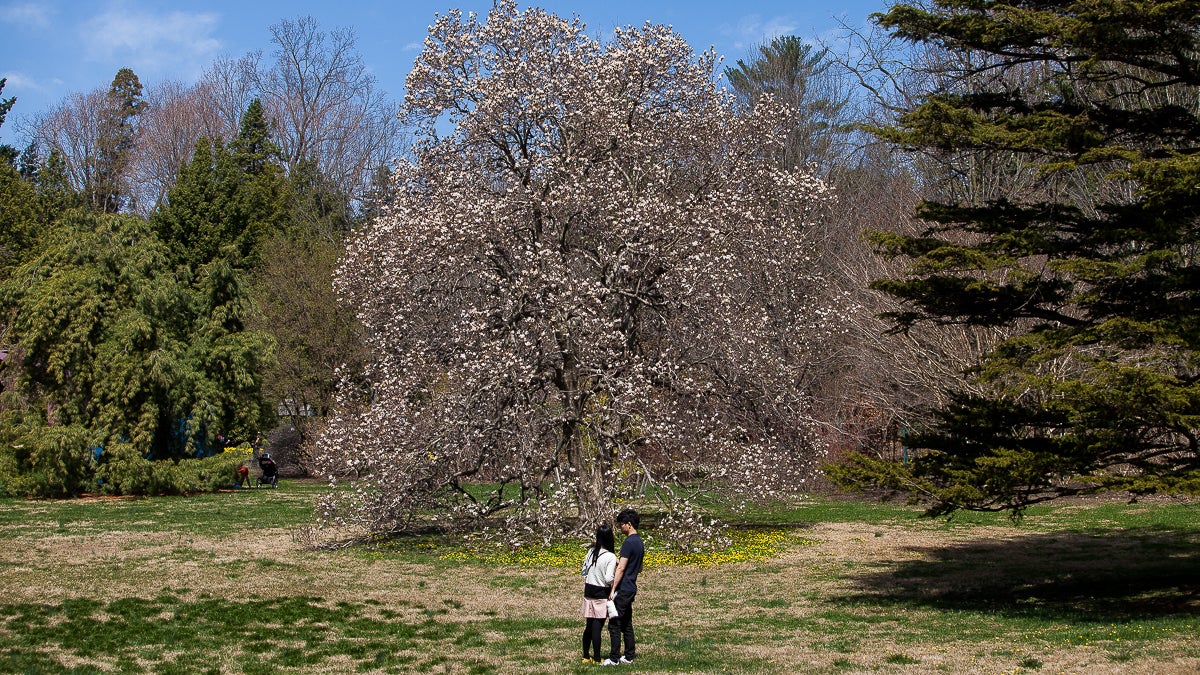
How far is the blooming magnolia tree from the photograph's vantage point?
17.0 meters

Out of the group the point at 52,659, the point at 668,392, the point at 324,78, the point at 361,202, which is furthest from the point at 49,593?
the point at 324,78

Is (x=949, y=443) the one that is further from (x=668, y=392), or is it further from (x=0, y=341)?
(x=0, y=341)

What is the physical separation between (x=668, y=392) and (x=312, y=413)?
80.7 feet

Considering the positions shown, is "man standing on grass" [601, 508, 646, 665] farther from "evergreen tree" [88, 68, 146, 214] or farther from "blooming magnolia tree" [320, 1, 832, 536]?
"evergreen tree" [88, 68, 146, 214]

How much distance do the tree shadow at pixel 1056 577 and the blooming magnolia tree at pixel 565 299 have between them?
127 inches

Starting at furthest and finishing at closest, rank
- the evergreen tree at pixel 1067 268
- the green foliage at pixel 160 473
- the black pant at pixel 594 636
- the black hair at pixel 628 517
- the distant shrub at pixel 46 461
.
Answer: the green foliage at pixel 160 473 < the distant shrub at pixel 46 461 < the evergreen tree at pixel 1067 268 < the black hair at pixel 628 517 < the black pant at pixel 594 636

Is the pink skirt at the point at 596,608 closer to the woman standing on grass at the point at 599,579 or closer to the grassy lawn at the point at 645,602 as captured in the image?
the woman standing on grass at the point at 599,579

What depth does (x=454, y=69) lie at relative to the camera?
19172 millimetres

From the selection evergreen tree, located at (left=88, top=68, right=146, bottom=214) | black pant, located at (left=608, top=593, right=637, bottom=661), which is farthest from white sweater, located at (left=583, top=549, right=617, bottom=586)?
evergreen tree, located at (left=88, top=68, right=146, bottom=214)

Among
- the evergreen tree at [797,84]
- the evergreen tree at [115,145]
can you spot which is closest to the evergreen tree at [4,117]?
the evergreen tree at [115,145]

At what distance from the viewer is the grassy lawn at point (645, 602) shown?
9664 millimetres

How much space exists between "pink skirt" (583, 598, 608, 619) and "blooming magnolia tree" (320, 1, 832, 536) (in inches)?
290

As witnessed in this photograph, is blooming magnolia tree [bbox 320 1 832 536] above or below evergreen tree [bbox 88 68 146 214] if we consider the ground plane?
below

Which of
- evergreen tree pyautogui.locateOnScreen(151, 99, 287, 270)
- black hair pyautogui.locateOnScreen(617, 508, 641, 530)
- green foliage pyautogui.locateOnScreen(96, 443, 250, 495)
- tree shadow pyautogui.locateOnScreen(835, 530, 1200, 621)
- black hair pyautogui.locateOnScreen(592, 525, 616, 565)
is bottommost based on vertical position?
tree shadow pyautogui.locateOnScreen(835, 530, 1200, 621)
